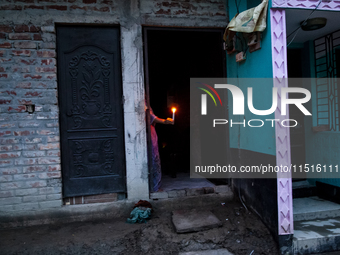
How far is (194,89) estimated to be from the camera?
6.16m

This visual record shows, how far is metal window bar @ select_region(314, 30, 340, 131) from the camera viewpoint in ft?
14.6

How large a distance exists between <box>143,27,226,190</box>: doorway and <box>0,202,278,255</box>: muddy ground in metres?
1.15

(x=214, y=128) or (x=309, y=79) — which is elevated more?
(x=309, y=79)

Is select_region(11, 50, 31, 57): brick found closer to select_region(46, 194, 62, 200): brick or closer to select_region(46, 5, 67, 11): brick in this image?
select_region(46, 5, 67, 11): brick

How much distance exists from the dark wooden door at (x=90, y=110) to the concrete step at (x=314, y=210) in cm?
273

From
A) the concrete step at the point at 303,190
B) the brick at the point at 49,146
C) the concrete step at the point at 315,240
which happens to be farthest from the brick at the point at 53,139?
the concrete step at the point at 303,190

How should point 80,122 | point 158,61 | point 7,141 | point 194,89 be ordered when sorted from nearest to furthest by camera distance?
point 7,141, point 80,122, point 194,89, point 158,61

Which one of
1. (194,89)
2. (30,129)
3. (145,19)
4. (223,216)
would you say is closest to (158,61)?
(194,89)

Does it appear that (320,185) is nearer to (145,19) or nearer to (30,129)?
(145,19)

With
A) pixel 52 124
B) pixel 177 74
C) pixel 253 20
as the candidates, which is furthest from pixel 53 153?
pixel 177 74

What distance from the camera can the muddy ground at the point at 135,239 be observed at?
11.1 feet

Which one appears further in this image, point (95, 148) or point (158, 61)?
point (158, 61)

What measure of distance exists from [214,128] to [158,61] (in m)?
3.56

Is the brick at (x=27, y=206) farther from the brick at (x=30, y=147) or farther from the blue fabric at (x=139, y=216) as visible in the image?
the blue fabric at (x=139, y=216)
